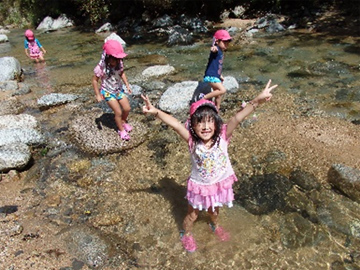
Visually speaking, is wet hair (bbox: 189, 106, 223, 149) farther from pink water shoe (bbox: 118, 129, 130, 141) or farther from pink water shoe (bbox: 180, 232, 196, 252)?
pink water shoe (bbox: 118, 129, 130, 141)

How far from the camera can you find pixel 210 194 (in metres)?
2.90

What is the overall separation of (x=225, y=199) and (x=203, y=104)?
94cm

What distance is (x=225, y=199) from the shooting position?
9.75ft

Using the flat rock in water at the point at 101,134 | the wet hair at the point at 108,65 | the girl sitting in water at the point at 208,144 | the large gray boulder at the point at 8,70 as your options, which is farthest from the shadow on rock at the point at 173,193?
the large gray boulder at the point at 8,70

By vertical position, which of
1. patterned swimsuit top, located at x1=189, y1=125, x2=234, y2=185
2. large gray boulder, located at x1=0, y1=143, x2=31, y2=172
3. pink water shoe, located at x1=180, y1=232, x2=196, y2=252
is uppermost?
patterned swimsuit top, located at x1=189, y1=125, x2=234, y2=185

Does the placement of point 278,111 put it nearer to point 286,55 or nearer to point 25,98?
point 286,55

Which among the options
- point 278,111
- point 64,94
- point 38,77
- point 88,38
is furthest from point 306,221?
point 88,38

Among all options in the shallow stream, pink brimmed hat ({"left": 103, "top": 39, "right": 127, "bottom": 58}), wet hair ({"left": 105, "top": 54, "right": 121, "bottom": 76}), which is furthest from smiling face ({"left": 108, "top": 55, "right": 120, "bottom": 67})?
the shallow stream

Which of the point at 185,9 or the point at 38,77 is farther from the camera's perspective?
the point at 185,9

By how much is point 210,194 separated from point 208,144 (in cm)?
47

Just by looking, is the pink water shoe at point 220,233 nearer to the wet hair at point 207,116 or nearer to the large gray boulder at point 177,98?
the wet hair at point 207,116

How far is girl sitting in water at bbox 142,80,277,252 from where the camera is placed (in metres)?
2.68

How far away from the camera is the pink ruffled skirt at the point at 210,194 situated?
9.51 feet

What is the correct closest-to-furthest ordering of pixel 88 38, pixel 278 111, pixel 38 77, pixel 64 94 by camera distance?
pixel 278 111 → pixel 64 94 → pixel 38 77 → pixel 88 38
